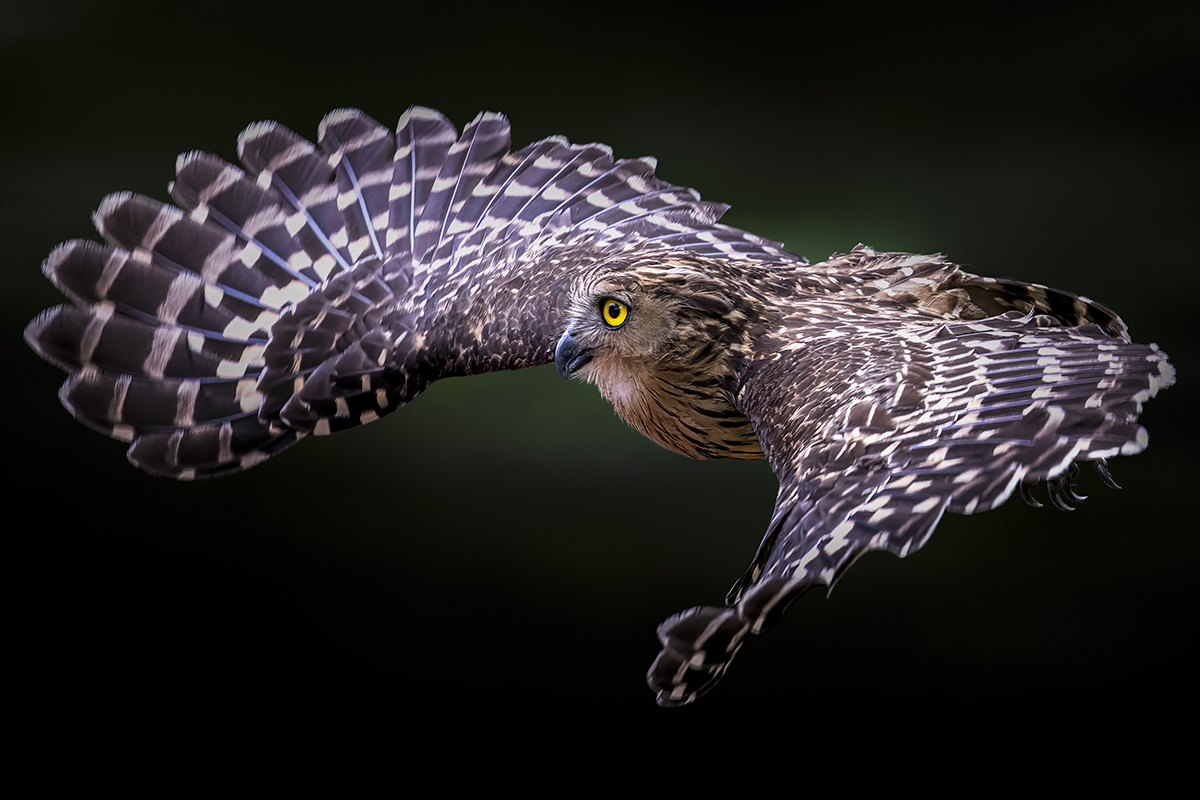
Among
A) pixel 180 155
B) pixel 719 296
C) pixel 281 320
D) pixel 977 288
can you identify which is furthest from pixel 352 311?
pixel 977 288

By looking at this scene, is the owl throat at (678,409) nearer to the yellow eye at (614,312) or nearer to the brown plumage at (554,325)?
the brown plumage at (554,325)

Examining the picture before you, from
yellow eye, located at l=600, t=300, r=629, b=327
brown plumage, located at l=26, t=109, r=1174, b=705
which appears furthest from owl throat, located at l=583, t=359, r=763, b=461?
yellow eye, located at l=600, t=300, r=629, b=327

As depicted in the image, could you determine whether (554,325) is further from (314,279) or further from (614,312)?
(314,279)

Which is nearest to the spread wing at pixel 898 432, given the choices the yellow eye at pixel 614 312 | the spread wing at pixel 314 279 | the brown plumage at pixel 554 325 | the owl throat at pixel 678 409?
the brown plumage at pixel 554 325

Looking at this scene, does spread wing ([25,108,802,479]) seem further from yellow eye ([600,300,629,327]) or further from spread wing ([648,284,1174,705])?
spread wing ([648,284,1174,705])

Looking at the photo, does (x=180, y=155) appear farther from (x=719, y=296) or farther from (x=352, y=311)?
(x=719, y=296)

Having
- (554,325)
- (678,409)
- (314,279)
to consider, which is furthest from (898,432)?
(314,279)
